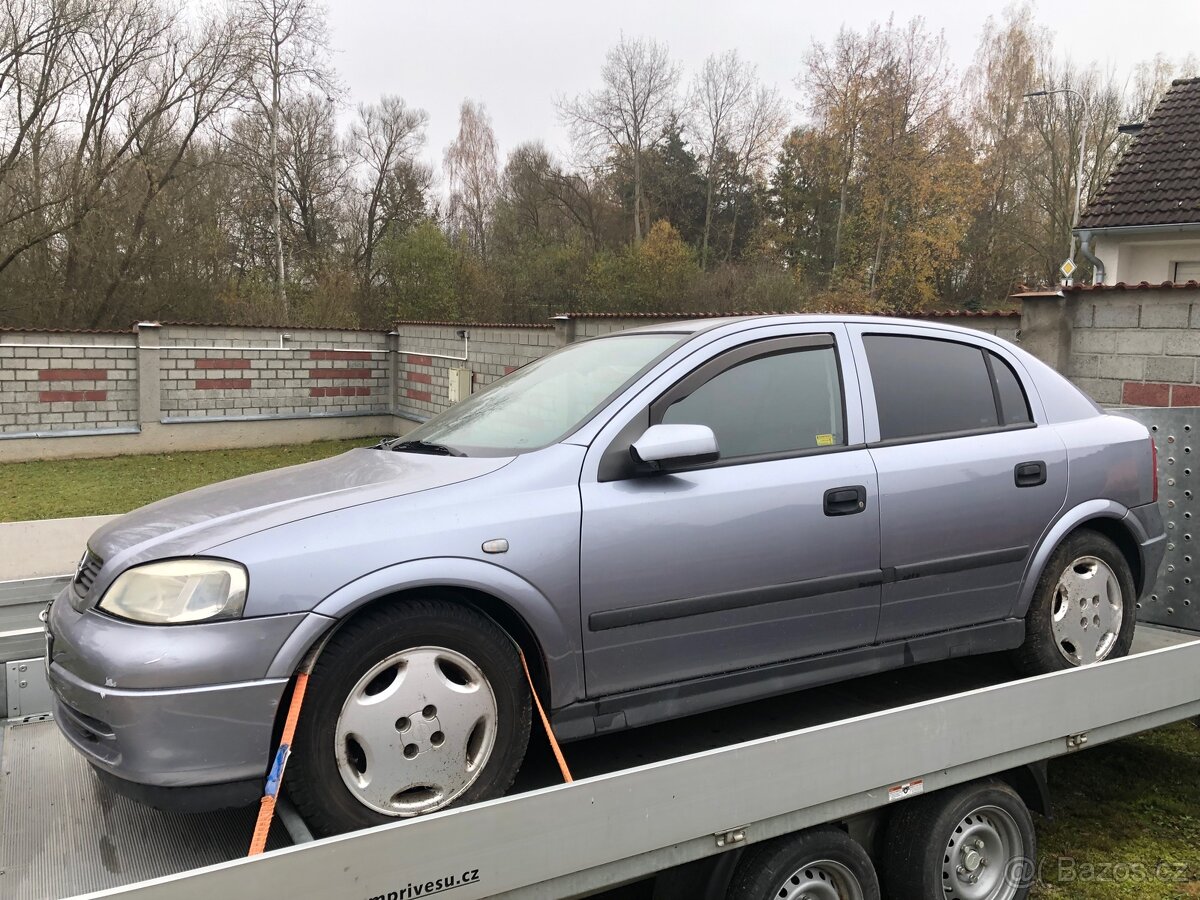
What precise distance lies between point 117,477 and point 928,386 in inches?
513

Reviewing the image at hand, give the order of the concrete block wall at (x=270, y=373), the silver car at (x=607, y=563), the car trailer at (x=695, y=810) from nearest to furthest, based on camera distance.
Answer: the car trailer at (x=695, y=810) → the silver car at (x=607, y=563) → the concrete block wall at (x=270, y=373)

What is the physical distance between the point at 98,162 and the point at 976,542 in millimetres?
24587

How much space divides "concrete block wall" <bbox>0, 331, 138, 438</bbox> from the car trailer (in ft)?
44.0

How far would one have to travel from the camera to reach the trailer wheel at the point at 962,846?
316 cm

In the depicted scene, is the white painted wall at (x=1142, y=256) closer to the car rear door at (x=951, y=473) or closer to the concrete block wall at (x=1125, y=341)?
the concrete block wall at (x=1125, y=341)

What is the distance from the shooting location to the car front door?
9.51 feet

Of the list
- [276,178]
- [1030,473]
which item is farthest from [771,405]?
[276,178]

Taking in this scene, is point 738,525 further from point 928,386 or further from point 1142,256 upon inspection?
point 1142,256

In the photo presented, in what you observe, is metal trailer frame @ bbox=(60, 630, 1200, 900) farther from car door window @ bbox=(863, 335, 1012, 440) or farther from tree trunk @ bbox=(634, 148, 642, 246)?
tree trunk @ bbox=(634, 148, 642, 246)

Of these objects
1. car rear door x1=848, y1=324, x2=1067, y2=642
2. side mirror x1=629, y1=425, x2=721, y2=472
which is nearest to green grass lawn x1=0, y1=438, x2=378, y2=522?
side mirror x1=629, y1=425, x2=721, y2=472

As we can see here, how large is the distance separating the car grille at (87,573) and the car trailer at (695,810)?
1.99 ft

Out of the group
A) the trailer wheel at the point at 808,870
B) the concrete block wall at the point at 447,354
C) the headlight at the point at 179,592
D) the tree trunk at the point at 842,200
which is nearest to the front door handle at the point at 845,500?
the trailer wheel at the point at 808,870

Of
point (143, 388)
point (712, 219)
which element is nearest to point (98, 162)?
point (143, 388)

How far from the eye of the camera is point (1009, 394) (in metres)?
3.96
